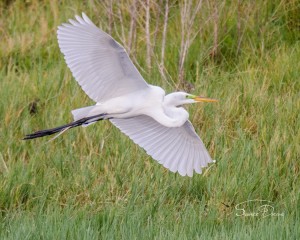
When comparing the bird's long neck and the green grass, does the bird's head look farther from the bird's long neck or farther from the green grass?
the green grass

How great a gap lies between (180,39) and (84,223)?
111 inches

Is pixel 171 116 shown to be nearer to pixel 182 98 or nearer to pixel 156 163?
pixel 182 98

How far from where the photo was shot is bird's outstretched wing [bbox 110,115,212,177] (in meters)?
5.11

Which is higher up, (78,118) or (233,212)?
(78,118)

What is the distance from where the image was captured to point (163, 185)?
17.5ft

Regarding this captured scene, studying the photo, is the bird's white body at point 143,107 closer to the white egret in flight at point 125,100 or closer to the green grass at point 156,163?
the white egret in flight at point 125,100

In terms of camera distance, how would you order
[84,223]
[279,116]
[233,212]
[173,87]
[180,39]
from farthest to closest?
[180,39] → [173,87] → [279,116] → [233,212] → [84,223]

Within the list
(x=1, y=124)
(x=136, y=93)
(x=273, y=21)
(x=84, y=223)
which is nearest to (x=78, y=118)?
(x=136, y=93)

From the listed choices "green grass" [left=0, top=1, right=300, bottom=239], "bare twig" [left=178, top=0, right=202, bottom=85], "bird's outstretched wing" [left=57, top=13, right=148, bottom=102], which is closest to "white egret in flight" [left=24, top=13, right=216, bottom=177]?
"bird's outstretched wing" [left=57, top=13, right=148, bottom=102]

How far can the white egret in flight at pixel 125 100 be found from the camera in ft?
16.4

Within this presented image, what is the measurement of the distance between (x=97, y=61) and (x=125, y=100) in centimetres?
26

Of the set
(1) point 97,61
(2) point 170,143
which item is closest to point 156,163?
(2) point 170,143

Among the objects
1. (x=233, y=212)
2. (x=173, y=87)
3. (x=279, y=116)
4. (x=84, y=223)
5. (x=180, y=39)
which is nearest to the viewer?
(x=84, y=223)

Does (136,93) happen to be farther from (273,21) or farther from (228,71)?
(273,21)
